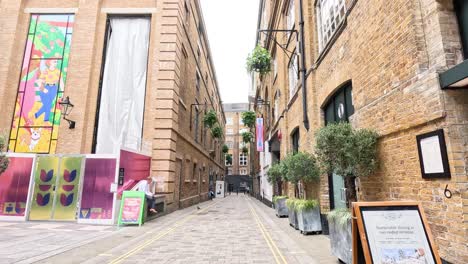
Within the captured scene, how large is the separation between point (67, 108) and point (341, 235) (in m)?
12.4

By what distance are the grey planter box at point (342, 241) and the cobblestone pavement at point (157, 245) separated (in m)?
0.34

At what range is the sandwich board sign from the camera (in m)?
9.02

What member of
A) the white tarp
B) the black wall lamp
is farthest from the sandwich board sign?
the black wall lamp

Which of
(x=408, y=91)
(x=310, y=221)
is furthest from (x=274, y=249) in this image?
(x=408, y=91)

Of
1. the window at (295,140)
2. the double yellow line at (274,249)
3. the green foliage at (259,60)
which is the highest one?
the green foliage at (259,60)

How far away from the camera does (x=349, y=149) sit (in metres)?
4.95

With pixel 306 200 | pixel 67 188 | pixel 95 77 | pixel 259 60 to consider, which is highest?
pixel 259 60

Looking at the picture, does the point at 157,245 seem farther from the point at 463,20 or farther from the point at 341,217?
the point at 463,20

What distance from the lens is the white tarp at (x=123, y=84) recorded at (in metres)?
12.7

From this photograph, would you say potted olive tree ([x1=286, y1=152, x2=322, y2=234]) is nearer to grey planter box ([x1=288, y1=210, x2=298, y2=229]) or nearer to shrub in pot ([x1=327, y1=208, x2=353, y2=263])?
grey planter box ([x1=288, y1=210, x2=298, y2=229])

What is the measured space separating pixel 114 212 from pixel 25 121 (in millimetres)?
7514

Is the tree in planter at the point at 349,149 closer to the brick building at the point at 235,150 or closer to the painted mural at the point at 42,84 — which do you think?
the painted mural at the point at 42,84

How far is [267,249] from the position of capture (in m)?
5.93

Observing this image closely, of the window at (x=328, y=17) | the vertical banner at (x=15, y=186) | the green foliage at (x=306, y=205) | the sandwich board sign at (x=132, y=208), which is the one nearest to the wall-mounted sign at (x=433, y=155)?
the green foliage at (x=306, y=205)
